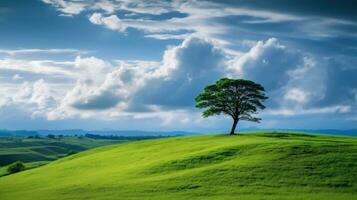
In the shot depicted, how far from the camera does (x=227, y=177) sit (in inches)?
2031

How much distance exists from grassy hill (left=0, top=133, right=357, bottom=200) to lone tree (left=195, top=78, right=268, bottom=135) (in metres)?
28.9

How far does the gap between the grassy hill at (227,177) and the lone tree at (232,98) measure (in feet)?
94.8

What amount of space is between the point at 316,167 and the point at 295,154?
5.96 metres

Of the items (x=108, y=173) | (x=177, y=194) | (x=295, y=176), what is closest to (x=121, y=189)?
(x=177, y=194)

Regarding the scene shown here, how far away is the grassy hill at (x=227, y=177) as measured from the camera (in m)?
46.2

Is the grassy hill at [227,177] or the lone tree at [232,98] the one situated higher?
the lone tree at [232,98]

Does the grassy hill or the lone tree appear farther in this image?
the lone tree

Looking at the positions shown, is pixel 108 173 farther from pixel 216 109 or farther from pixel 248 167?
pixel 216 109

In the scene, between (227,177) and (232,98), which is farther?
(232,98)

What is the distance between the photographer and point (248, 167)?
54375 mm

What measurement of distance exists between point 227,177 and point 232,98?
153 feet

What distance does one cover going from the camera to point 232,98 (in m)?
96.7

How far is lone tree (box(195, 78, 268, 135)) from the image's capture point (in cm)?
9588

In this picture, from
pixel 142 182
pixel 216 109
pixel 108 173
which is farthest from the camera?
pixel 216 109
